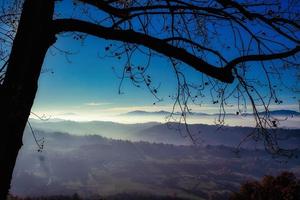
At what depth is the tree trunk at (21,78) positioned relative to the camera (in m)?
4.78

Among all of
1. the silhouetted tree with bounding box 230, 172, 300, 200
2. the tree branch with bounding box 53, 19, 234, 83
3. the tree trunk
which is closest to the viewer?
the tree trunk

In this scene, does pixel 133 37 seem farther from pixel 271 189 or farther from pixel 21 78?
pixel 271 189

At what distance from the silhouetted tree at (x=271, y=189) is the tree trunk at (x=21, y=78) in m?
47.0

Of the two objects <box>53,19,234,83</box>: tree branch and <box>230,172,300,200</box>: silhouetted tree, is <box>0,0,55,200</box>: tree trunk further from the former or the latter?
<box>230,172,300,200</box>: silhouetted tree

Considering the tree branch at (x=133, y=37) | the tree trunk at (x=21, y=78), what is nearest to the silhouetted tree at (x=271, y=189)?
the tree branch at (x=133, y=37)

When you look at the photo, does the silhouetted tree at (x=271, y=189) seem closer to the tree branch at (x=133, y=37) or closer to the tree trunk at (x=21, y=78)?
the tree branch at (x=133, y=37)

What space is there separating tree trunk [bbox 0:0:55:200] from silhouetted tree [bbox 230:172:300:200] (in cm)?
4704

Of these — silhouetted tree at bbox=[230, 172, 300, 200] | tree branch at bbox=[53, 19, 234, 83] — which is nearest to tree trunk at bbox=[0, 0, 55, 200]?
tree branch at bbox=[53, 19, 234, 83]

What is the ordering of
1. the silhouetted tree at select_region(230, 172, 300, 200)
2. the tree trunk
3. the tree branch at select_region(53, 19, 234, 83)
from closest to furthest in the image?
the tree trunk
the tree branch at select_region(53, 19, 234, 83)
the silhouetted tree at select_region(230, 172, 300, 200)

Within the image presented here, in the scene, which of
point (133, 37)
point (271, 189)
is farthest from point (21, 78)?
point (271, 189)

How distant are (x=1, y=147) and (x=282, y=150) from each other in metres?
3.82

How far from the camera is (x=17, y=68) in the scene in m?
4.97

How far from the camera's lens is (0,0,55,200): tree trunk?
15.7ft

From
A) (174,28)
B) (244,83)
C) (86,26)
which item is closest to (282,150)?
(244,83)
